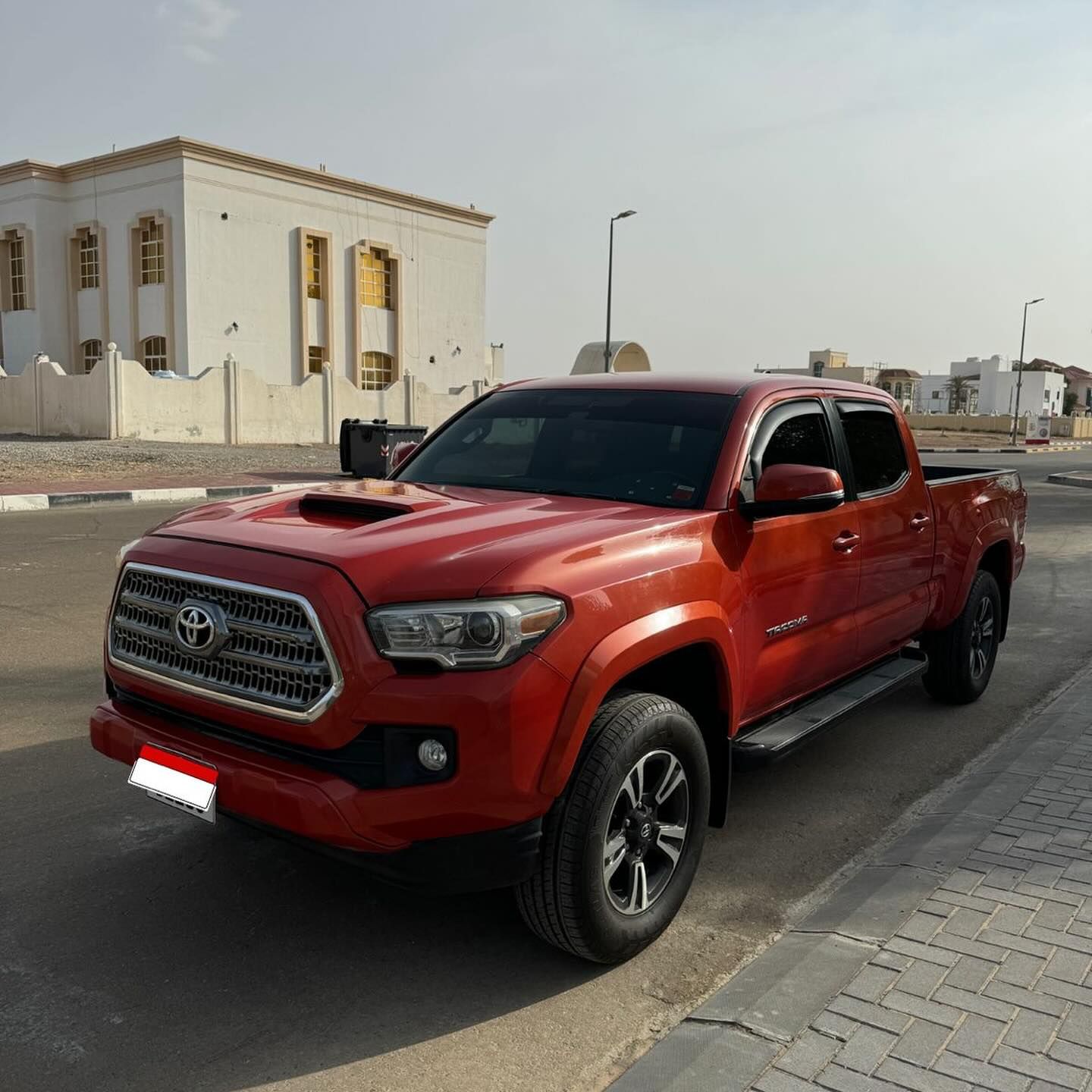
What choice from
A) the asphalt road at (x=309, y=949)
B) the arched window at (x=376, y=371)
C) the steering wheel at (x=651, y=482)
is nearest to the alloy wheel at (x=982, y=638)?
the asphalt road at (x=309, y=949)

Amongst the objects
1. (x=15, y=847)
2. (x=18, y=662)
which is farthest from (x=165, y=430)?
(x=15, y=847)

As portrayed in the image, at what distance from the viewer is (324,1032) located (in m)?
2.77

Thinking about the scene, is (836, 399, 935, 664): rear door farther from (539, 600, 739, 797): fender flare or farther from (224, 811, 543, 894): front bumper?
(224, 811, 543, 894): front bumper

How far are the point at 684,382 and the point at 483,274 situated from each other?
42.7 meters

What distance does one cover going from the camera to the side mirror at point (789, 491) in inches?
143

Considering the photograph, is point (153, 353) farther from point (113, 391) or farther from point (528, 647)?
point (528, 647)

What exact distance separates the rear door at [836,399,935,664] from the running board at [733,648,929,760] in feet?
0.32

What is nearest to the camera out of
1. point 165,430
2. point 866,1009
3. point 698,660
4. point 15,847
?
point 866,1009

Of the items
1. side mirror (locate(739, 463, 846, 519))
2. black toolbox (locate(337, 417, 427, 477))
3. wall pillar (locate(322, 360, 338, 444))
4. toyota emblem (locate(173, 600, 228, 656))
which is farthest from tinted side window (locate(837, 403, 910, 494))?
wall pillar (locate(322, 360, 338, 444))

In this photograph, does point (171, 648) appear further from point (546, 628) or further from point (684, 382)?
point (684, 382)

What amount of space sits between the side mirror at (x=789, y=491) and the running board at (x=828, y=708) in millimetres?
782

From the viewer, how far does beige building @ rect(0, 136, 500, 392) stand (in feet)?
113

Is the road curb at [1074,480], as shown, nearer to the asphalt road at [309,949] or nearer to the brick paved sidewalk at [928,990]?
the asphalt road at [309,949]

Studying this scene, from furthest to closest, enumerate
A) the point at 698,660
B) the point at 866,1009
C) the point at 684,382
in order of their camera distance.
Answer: the point at 684,382 < the point at 698,660 < the point at 866,1009
